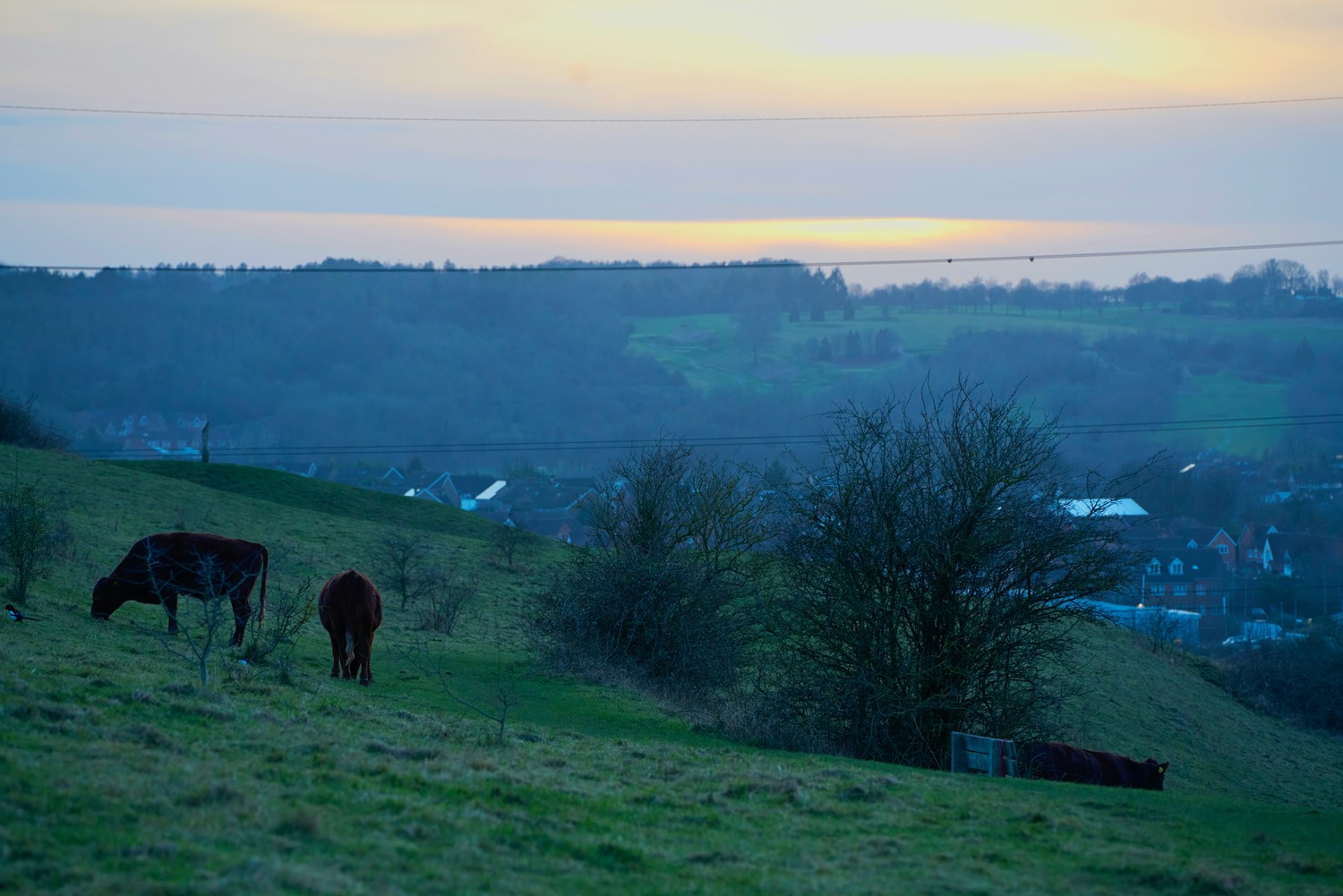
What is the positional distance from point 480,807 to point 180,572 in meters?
10.6

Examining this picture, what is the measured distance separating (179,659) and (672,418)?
77.5 meters

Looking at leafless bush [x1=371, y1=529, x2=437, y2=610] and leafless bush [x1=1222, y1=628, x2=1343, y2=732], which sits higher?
leafless bush [x1=371, y1=529, x2=437, y2=610]

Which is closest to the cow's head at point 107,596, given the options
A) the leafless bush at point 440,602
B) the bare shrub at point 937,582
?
the leafless bush at point 440,602

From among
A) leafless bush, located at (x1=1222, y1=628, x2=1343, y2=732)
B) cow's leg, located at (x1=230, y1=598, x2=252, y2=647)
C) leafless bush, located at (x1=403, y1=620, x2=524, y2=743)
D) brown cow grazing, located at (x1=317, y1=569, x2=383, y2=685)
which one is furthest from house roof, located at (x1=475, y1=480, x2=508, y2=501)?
brown cow grazing, located at (x1=317, y1=569, x2=383, y2=685)

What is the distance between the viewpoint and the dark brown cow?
1444cm

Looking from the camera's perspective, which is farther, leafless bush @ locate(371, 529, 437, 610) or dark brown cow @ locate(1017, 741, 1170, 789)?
leafless bush @ locate(371, 529, 437, 610)

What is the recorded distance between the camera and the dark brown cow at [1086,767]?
14438 mm

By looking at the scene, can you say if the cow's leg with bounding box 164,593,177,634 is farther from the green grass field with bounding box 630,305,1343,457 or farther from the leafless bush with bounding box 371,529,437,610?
the green grass field with bounding box 630,305,1343,457

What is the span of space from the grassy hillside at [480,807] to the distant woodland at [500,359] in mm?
62823

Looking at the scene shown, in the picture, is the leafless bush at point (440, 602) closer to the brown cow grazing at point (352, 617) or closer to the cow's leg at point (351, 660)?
the cow's leg at point (351, 660)

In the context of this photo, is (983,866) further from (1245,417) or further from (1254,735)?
(1245,417)

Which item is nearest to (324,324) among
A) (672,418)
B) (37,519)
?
(672,418)

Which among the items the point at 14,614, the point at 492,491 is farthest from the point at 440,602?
the point at 492,491

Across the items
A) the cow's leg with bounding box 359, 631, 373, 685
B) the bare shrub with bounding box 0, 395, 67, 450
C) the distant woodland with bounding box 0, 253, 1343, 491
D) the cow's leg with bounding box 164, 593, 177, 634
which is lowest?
the cow's leg with bounding box 359, 631, 373, 685
